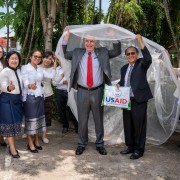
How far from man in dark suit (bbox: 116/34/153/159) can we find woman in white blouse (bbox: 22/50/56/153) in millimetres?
1316

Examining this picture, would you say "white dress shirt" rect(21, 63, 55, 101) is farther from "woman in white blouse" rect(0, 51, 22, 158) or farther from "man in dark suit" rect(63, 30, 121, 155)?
"man in dark suit" rect(63, 30, 121, 155)

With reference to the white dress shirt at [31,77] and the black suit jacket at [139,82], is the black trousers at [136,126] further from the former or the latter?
the white dress shirt at [31,77]

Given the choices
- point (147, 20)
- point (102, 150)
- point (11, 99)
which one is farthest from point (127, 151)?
point (147, 20)

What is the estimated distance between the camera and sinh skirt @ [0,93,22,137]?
15.4ft

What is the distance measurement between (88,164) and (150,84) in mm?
1837

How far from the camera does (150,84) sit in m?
5.50

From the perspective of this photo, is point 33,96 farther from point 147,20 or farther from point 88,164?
point 147,20

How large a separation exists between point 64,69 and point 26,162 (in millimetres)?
1741

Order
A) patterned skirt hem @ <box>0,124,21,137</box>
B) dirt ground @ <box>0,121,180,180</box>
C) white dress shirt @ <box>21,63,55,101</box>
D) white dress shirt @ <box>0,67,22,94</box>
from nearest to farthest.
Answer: dirt ground @ <box>0,121,180,180</box> < white dress shirt @ <box>0,67,22,94</box> < patterned skirt hem @ <box>0,124,21,137</box> < white dress shirt @ <box>21,63,55,101</box>

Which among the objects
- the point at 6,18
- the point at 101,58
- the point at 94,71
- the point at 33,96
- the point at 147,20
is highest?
the point at 147,20

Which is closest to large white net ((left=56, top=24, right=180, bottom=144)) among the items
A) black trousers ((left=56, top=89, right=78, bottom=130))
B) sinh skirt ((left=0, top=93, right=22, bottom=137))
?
black trousers ((left=56, top=89, right=78, bottom=130))

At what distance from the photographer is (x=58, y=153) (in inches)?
200

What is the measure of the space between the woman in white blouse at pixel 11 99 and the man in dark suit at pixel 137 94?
1602mm

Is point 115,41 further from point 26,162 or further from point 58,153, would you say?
point 26,162
